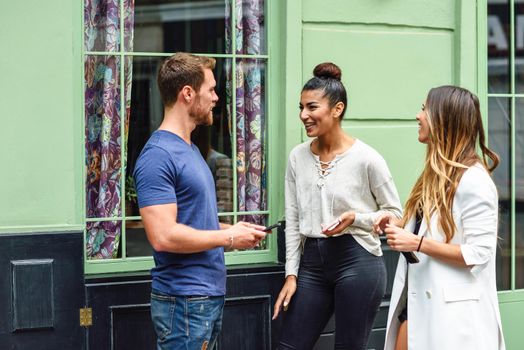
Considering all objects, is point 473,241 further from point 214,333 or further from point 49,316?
point 49,316

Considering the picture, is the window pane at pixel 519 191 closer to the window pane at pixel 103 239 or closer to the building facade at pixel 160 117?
the building facade at pixel 160 117

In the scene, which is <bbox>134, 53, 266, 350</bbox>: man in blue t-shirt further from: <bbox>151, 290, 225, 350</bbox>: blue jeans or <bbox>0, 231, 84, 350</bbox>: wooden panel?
<bbox>0, 231, 84, 350</bbox>: wooden panel

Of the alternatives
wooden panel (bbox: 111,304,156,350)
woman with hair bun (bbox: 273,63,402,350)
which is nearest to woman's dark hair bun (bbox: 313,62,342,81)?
woman with hair bun (bbox: 273,63,402,350)

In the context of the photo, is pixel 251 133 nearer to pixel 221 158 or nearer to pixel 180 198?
pixel 221 158

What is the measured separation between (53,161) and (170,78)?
56.5 inches

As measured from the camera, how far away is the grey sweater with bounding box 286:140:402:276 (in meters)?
4.59

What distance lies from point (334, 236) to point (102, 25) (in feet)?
6.36

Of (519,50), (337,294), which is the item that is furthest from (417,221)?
(519,50)

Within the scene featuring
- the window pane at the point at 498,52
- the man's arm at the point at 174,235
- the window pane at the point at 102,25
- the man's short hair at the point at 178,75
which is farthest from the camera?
the window pane at the point at 498,52

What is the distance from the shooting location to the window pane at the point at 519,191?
6441 millimetres

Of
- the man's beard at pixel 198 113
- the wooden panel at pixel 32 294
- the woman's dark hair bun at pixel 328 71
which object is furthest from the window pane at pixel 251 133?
the man's beard at pixel 198 113

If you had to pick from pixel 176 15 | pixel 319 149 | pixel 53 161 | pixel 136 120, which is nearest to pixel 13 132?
pixel 53 161

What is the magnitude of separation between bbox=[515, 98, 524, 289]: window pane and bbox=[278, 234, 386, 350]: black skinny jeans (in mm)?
2178

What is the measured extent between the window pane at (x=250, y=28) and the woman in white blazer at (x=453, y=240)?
2016mm
